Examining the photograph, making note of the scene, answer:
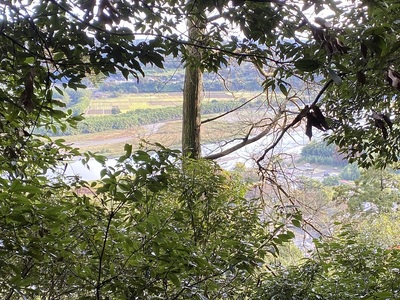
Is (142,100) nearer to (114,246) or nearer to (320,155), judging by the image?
(320,155)

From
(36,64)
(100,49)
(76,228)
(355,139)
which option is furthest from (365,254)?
(36,64)

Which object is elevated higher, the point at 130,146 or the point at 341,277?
the point at 130,146

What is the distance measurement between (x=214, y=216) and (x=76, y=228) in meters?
1.09

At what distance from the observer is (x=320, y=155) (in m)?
5.67

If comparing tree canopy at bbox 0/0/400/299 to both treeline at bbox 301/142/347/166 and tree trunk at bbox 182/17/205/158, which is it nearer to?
tree trunk at bbox 182/17/205/158

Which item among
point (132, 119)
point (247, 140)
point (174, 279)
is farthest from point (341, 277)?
point (132, 119)

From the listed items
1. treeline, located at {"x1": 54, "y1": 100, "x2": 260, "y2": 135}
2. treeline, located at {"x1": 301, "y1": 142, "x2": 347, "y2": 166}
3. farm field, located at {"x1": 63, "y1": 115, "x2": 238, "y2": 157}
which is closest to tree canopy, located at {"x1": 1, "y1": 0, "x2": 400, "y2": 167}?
farm field, located at {"x1": 63, "y1": 115, "x2": 238, "y2": 157}

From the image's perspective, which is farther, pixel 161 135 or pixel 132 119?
pixel 132 119

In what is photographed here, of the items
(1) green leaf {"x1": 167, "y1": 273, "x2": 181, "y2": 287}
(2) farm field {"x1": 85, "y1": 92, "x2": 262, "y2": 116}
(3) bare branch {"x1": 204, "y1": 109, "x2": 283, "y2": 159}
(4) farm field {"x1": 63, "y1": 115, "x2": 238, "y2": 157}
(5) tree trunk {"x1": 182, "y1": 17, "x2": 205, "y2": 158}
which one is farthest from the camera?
(2) farm field {"x1": 85, "y1": 92, "x2": 262, "y2": 116}

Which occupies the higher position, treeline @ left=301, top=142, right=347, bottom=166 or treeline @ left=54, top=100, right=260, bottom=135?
treeline @ left=54, top=100, right=260, bottom=135

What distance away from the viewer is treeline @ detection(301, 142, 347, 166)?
489cm

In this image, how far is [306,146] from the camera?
15.8ft

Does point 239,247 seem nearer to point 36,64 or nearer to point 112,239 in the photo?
point 112,239

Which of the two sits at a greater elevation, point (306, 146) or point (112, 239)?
point (112, 239)
